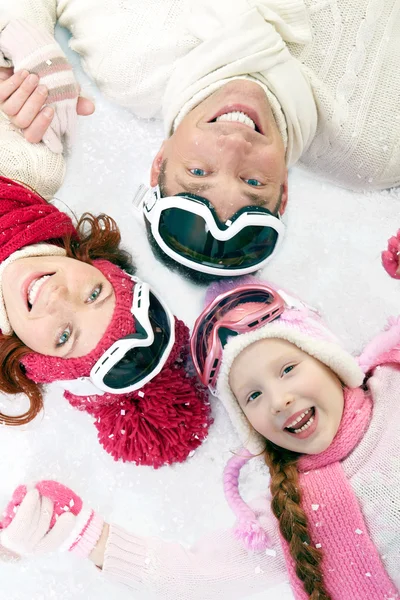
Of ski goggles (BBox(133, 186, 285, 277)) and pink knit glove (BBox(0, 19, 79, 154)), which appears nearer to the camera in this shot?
ski goggles (BBox(133, 186, 285, 277))

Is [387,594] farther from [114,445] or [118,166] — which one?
[118,166]

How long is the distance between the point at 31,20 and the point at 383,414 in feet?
Answer: 4.22

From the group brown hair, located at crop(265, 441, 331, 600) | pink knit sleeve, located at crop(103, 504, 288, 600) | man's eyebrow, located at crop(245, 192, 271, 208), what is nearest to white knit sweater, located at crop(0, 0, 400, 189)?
man's eyebrow, located at crop(245, 192, 271, 208)

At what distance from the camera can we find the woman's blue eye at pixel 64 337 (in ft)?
4.06

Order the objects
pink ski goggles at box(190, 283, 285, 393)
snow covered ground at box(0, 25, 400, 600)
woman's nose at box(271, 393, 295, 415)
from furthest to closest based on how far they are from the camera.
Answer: snow covered ground at box(0, 25, 400, 600) < pink ski goggles at box(190, 283, 285, 393) < woman's nose at box(271, 393, 295, 415)

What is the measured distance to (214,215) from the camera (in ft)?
4.14

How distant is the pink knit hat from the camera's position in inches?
50.3

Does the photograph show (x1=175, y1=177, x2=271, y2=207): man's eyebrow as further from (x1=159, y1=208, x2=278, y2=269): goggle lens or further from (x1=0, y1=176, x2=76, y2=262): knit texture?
(x1=0, y1=176, x2=76, y2=262): knit texture

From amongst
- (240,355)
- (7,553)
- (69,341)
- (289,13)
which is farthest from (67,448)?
(289,13)

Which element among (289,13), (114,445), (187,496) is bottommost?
(187,496)

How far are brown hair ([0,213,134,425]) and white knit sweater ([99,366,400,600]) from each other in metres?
0.37

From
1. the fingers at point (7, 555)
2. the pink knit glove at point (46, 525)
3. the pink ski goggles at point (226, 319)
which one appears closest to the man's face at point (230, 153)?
the pink ski goggles at point (226, 319)

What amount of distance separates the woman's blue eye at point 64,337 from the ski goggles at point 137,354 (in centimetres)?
8

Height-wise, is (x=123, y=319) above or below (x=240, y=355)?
above
